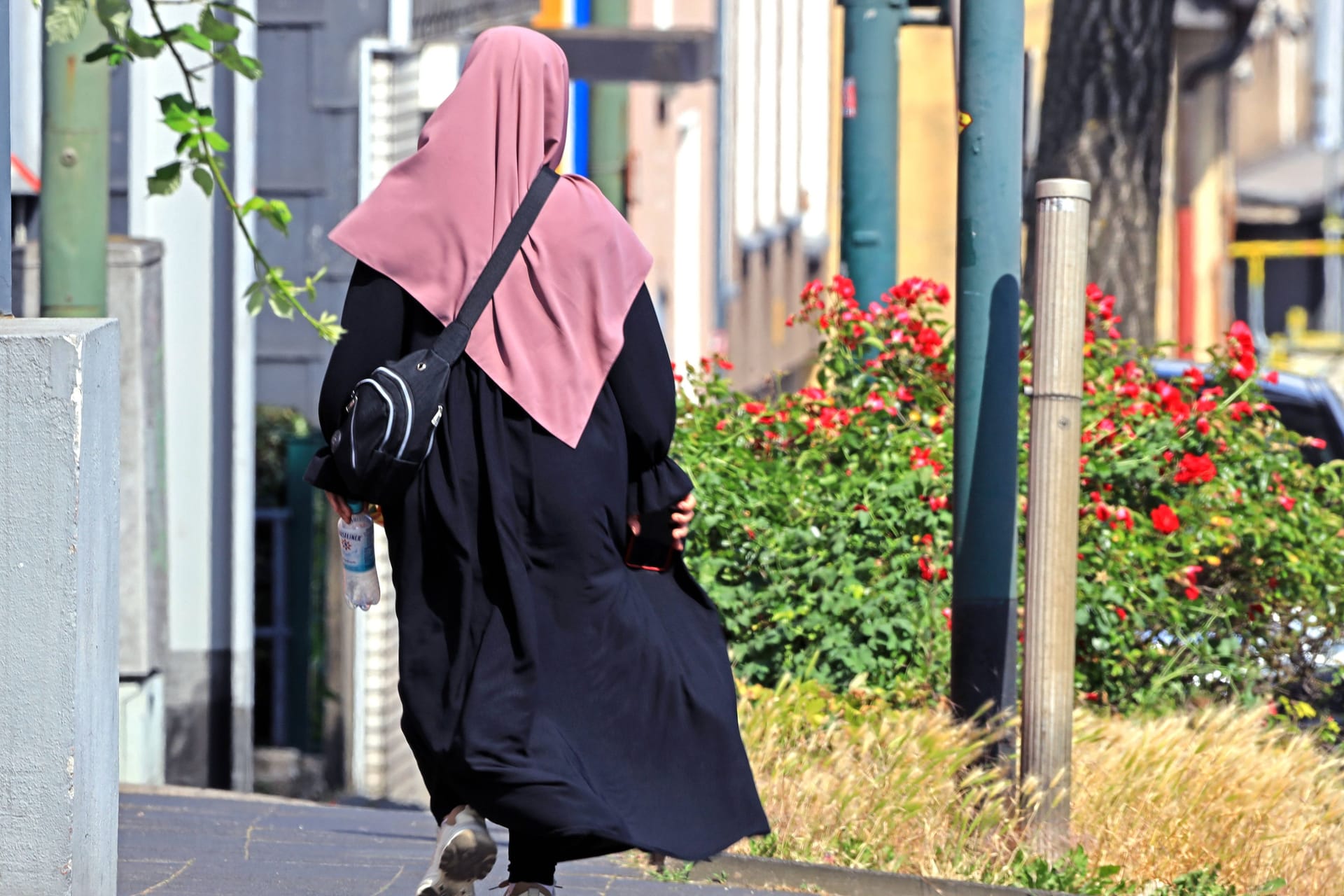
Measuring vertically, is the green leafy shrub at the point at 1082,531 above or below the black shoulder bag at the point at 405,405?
below

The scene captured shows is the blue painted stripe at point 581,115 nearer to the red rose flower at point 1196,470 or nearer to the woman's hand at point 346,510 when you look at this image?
the red rose flower at point 1196,470

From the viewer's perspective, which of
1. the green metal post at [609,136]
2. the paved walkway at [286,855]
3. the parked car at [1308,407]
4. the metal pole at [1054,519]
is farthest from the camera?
the green metal post at [609,136]

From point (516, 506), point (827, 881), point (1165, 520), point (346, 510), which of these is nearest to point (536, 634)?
point (516, 506)

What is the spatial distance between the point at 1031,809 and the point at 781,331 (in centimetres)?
1653

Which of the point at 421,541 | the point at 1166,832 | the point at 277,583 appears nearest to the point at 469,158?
the point at 421,541

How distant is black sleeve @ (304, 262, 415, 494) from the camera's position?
3855mm

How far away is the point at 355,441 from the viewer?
3.75 metres

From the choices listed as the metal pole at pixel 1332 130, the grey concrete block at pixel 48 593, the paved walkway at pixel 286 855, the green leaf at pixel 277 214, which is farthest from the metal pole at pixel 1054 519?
the metal pole at pixel 1332 130

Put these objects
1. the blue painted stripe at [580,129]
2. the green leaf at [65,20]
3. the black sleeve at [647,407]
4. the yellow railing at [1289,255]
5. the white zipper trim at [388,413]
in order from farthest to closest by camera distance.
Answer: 1. the yellow railing at [1289,255]
2. the blue painted stripe at [580,129]
3. the green leaf at [65,20]
4. the black sleeve at [647,407]
5. the white zipper trim at [388,413]

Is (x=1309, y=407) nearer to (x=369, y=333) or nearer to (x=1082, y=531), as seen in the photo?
(x=1082, y=531)

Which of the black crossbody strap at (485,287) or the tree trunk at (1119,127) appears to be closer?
the black crossbody strap at (485,287)

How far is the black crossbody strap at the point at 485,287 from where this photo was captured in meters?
3.77

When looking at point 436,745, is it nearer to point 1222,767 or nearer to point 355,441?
point 355,441

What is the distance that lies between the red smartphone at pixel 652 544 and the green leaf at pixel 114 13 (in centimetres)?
217
